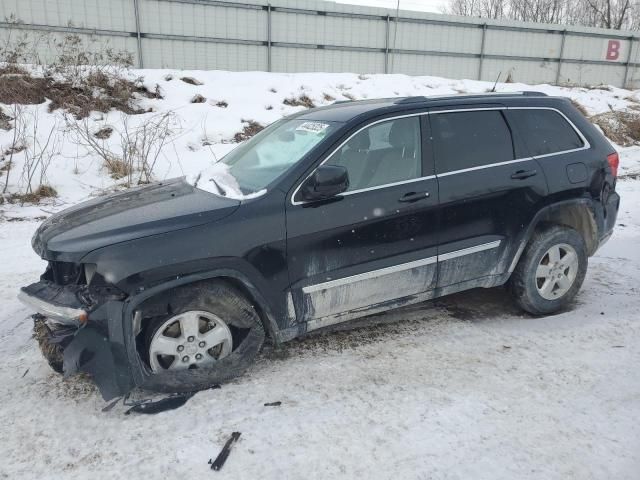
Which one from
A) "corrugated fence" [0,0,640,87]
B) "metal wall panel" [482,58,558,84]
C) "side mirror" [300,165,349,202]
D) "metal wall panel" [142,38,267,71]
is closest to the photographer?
"side mirror" [300,165,349,202]

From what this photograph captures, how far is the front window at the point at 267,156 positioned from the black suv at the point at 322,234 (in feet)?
0.06

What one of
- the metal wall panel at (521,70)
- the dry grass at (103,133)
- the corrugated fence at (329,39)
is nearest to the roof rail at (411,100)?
the dry grass at (103,133)

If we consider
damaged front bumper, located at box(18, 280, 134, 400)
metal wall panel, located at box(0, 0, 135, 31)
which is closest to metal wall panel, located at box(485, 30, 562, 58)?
metal wall panel, located at box(0, 0, 135, 31)

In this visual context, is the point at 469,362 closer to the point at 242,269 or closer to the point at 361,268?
the point at 361,268

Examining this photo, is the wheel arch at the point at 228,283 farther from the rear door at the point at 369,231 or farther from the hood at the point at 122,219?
the hood at the point at 122,219

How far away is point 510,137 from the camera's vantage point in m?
3.98

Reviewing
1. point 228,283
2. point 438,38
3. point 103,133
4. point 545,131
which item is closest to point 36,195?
point 103,133

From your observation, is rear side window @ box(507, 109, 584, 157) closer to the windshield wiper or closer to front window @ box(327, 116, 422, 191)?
front window @ box(327, 116, 422, 191)

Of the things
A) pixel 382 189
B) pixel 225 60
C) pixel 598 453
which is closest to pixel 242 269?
pixel 382 189

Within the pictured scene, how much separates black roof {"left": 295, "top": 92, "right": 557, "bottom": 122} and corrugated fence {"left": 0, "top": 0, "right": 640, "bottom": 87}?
33.0 ft

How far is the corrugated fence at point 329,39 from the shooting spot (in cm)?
1226

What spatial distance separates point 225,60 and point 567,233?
11.8 meters

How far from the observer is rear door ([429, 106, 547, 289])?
3645 mm

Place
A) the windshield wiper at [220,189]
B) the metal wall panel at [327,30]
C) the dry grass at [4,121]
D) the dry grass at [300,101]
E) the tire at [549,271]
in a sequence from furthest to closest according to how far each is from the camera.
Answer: the metal wall panel at [327,30] → the dry grass at [300,101] → the dry grass at [4,121] → the tire at [549,271] → the windshield wiper at [220,189]
